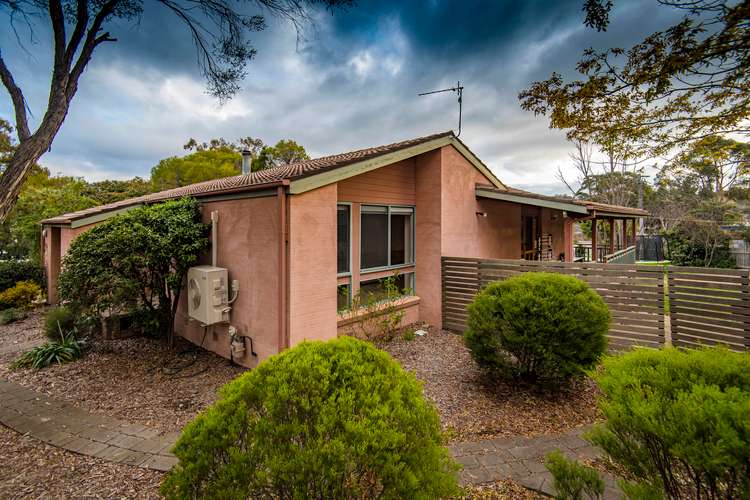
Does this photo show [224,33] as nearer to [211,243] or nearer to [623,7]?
[211,243]

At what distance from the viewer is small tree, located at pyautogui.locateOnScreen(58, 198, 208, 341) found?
18.4 feet

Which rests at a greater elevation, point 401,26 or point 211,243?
point 401,26

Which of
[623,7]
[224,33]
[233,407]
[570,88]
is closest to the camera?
[233,407]

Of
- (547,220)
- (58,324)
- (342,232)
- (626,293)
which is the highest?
(547,220)

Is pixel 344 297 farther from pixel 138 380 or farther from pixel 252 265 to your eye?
pixel 138 380

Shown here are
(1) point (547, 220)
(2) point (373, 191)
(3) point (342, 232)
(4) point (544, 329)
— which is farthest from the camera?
(1) point (547, 220)

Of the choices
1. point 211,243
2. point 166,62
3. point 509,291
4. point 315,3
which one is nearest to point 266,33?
point 315,3

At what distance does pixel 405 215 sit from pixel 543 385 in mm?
4974

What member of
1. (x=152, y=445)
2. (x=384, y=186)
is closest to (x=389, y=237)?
(x=384, y=186)

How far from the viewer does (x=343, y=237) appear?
7211 millimetres

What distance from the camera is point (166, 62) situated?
7750 mm

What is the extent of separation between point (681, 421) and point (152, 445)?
4.75 meters

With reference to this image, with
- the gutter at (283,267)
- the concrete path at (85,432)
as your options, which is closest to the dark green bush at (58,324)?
the concrete path at (85,432)

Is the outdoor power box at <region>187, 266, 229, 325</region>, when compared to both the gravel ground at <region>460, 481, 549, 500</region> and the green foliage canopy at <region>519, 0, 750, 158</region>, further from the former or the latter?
the green foliage canopy at <region>519, 0, 750, 158</region>
